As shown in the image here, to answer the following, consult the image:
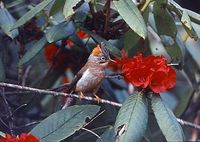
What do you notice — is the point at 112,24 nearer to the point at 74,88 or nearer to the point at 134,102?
the point at 74,88

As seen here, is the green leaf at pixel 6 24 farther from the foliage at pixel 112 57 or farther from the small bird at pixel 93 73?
the small bird at pixel 93 73

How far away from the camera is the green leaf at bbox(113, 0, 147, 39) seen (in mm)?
1623

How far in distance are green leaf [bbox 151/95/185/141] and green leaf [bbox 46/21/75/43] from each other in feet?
1.28

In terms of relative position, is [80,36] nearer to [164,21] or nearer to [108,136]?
[164,21]

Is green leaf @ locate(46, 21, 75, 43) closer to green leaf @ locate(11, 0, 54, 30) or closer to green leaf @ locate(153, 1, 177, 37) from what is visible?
green leaf @ locate(11, 0, 54, 30)

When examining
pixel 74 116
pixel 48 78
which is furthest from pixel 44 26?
pixel 74 116

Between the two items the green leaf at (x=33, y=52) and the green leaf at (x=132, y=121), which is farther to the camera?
the green leaf at (x=33, y=52)

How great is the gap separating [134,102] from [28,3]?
91 centimetres

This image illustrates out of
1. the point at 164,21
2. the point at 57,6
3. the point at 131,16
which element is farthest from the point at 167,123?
the point at 57,6

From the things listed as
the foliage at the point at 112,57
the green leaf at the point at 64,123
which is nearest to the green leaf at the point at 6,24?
the foliage at the point at 112,57

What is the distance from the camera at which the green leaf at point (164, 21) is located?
1.83 meters

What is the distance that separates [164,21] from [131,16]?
9.2 inches

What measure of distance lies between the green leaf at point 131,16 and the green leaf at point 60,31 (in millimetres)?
259

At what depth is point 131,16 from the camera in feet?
5.39
